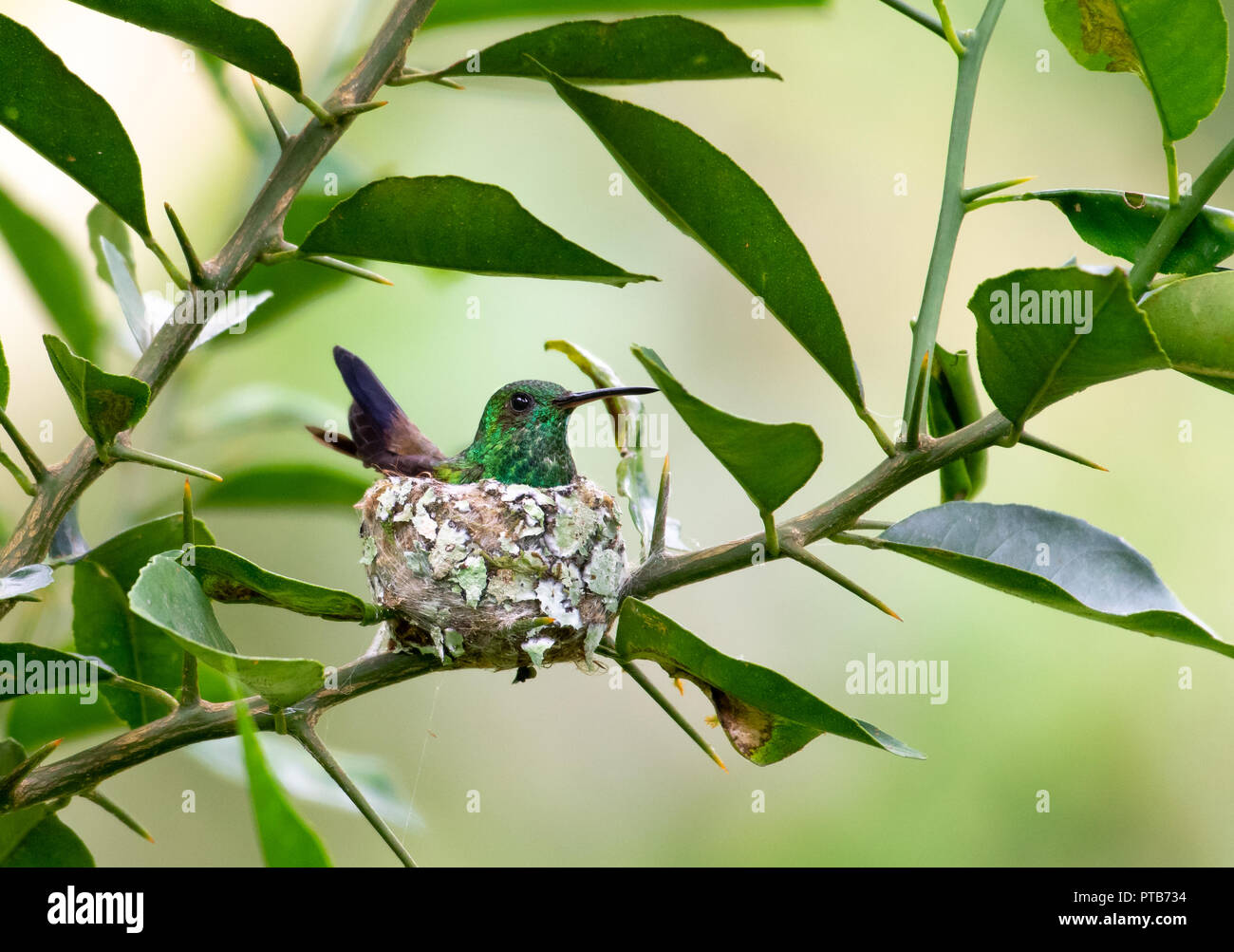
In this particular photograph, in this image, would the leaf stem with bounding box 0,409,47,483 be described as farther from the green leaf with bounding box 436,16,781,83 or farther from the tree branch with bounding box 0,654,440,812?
the green leaf with bounding box 436,16,781,83

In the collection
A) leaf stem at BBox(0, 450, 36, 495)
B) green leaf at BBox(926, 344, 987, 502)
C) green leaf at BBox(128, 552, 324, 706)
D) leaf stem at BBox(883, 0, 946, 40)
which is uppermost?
leaf stem at BBox(883, 0, 946, 40)

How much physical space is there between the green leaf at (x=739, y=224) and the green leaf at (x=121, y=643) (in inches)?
34.1

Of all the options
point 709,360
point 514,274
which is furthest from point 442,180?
point 709,360

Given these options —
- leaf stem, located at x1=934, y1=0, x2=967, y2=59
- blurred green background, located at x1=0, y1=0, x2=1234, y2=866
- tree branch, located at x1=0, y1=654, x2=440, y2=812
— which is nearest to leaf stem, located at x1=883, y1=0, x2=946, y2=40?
leaf stem, located at x1=934, y1=0, x2=967, y2=59

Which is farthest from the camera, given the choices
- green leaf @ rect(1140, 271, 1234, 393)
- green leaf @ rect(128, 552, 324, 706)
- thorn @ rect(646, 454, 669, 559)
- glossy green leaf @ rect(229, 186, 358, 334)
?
glossy green leaf @ rect(229, 186, 358, 334)

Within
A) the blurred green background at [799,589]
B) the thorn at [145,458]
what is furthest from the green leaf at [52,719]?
the blurred green background at [799,589]

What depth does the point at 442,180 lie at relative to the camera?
3.66ft

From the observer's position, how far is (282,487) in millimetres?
1743

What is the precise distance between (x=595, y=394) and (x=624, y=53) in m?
0.59

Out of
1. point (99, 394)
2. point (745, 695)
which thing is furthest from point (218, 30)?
point (745, 695)

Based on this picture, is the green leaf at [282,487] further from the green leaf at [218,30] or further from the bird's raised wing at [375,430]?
the green leaf at [218,30]

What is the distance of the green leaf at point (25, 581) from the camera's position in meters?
1.01

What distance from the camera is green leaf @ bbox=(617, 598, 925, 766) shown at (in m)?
0.95

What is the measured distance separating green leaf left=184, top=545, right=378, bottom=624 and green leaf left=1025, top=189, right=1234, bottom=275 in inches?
30.0
